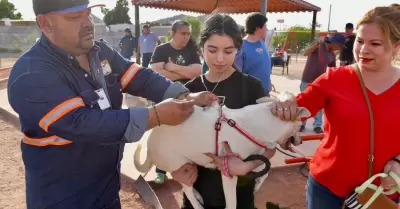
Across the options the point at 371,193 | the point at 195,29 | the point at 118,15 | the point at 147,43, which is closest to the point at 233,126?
the point at 371,193

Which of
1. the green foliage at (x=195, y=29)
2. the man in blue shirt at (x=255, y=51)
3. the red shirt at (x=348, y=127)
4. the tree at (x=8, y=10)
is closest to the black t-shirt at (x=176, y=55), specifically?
the green foliage at (x=195, y=29)

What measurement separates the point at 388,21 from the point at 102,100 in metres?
1.43

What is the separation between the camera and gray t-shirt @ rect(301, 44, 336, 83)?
5699 millimetres

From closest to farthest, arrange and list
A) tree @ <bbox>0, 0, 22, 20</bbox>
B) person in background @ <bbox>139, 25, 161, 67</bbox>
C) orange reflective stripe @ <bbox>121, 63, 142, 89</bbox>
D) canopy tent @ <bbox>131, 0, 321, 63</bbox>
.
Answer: orange reflective stripe @ <bbox>121, 63, 142, 89</bbox> < canopy tent @ <bbox>131, 0, 321, 63</bbox> < person in background @ <bbox>139, 25, 161, 67</bbox> < tree @ <bbox>0, 0, 22, 20</bbox>

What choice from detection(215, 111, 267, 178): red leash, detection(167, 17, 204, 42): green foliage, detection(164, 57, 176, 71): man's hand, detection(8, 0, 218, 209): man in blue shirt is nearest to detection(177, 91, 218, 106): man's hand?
detection(8, 0, 218, 209): man in blue shirt

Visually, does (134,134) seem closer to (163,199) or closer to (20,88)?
(20,88)

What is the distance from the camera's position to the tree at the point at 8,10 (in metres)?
52.0

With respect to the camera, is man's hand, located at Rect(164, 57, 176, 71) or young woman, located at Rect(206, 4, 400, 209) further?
man's hand, located at Rect(164, 57, 176, 71)

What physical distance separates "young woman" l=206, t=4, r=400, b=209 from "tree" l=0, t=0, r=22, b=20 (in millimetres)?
60565

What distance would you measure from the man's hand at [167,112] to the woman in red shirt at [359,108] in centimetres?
44

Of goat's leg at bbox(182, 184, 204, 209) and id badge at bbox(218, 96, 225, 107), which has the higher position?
id badge at bbox(218, 96, 225, 107)

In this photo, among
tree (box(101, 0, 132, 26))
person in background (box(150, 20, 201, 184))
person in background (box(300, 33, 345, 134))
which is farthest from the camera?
tree (box(101, 0, 132, 26))

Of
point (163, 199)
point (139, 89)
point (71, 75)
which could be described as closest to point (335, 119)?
point (139, 89)

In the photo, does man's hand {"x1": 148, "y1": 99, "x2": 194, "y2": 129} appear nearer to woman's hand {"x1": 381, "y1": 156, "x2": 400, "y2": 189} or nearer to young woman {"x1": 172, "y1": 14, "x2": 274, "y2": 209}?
young woman {"x1": 172, "y1": 14, "x2": 274, "y2": 209}
